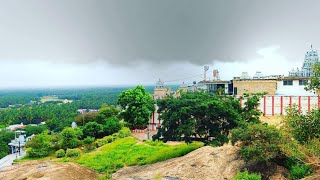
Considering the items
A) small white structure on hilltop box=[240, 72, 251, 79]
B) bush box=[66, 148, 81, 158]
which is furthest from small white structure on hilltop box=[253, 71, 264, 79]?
bush box=[66, 148, 81, 158]

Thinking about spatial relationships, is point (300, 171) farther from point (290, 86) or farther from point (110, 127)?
point (290, 86)

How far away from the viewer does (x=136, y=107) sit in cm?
4334

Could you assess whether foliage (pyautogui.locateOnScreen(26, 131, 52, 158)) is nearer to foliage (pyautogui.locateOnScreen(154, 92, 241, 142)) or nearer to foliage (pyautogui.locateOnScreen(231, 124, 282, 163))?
foliage (pyautogui.locateOnScreen(154, 92, 241, 142))

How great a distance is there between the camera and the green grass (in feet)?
79.9

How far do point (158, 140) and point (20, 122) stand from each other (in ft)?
246

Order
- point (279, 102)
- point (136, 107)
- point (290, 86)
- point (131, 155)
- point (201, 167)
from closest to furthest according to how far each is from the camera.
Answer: point (201, 167) → point (131, 155) → point (279, 102) → point (136, 107) → point (290, 86)

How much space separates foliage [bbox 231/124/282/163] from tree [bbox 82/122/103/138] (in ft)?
69.3

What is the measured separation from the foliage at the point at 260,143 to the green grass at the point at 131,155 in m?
7.44

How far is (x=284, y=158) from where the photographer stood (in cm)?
1761

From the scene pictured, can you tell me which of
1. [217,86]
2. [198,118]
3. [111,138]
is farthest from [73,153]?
[217,86]

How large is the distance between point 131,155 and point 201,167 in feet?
27.2

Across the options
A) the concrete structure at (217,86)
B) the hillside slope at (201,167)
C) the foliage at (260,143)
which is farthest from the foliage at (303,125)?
the concrete structure at (217,86)

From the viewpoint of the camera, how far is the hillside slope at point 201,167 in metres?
18.8

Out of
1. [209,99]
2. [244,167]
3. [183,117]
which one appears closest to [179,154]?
[183,117]
